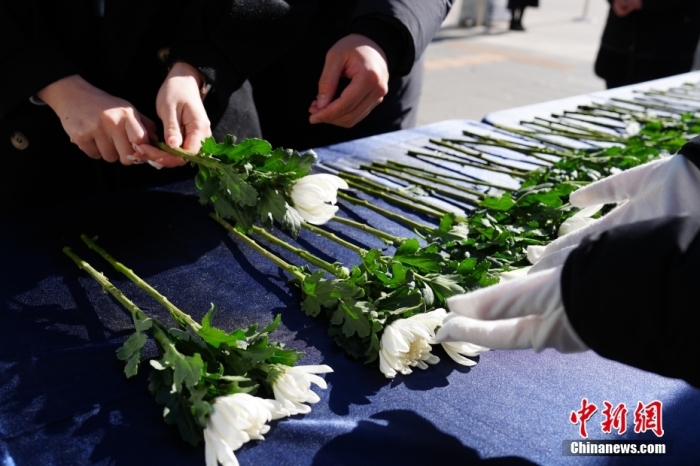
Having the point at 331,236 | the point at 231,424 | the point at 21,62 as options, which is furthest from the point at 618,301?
the point at 21,62

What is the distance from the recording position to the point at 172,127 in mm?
1204

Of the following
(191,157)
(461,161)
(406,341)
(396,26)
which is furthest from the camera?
(461,161)

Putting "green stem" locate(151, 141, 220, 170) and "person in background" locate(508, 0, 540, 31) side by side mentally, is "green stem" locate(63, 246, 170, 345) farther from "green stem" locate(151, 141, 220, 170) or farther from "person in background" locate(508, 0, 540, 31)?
"person in background" locate(508, 0, 540, 31)

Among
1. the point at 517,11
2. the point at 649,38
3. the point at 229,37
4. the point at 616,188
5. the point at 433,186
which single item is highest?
the point at 229,37

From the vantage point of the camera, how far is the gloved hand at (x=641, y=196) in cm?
90

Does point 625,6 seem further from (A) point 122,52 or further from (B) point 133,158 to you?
(B) point 133,158

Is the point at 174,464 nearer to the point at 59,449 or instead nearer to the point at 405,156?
the point at 59,449

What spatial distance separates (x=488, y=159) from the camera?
73.5 inches

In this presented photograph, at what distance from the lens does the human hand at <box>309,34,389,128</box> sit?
1441mm

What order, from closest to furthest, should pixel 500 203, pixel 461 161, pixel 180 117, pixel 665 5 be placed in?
1. pixel 180 117
2. pixel 500 203
3. pixel 461 161
4. pixel 665 5

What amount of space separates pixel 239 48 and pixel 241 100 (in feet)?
0.91

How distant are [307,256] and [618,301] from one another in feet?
2.07

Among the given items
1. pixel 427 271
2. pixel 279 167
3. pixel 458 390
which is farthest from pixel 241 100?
pixel 458 390

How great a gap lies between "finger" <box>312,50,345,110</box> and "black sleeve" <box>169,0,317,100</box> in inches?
5.1
